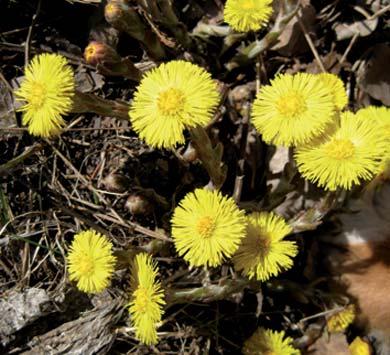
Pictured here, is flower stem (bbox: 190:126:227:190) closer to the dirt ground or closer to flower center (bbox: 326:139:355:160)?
the dirt ground

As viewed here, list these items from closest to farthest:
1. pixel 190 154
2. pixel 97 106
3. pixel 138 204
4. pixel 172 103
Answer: pixel 172 103 < pixel 97 106 < pixel 190 154 < pixel 138 204

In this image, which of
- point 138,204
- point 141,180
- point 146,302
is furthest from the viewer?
point 141,180

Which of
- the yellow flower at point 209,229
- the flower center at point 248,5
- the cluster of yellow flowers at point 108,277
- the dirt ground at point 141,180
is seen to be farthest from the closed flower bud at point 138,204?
the flower center at point 248,5

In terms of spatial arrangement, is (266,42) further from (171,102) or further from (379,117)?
(171,102)

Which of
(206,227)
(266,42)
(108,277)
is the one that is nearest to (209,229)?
(206,227)

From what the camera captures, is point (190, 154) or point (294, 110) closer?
point (294, 110)

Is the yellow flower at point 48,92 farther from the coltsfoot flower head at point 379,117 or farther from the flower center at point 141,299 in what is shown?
the coltsfoot flower head at point 379,117

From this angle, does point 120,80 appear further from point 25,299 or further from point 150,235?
point 25,299

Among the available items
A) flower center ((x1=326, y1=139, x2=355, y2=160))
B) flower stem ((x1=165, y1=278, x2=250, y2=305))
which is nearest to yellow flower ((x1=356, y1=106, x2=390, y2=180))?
flower center ((x1=326, y1=139, x2=355, y2=160))
